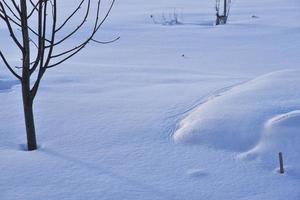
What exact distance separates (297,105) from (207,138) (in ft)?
1.83

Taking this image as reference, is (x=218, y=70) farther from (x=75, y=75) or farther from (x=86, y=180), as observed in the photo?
(x=86, y=180)

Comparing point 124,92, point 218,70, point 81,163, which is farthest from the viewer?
point 218,70

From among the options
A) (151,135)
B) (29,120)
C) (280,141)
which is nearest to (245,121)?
(280,141)

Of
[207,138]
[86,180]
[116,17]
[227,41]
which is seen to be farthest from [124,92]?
[116,17]

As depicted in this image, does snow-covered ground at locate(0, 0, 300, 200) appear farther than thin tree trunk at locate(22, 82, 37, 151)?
No

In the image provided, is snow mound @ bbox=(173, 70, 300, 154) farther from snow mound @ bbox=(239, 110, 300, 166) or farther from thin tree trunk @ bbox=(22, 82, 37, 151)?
thin tree trunk @ bbox=(22, 82, 37, 151)

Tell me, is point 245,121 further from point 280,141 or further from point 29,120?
point 29,120

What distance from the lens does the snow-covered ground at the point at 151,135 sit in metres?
1.98

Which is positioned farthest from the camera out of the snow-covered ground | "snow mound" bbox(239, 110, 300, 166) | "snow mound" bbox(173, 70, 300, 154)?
"snow mound" bbox(173, 70, 300, 154)

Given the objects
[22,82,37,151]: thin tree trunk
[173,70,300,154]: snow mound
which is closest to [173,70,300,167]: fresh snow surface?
[173,70,300,154]: snow mound

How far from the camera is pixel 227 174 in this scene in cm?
206

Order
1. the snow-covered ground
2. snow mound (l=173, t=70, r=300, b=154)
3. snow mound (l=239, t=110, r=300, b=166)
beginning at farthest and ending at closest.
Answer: snow mound (l=173, t=70, r=300, b=154) → snow mound (l=239, t=110, r=300, b=166) → the snow-covered ground

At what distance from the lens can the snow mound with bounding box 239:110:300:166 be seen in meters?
2.16

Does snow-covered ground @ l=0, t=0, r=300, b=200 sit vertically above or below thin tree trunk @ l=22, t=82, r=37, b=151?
below
